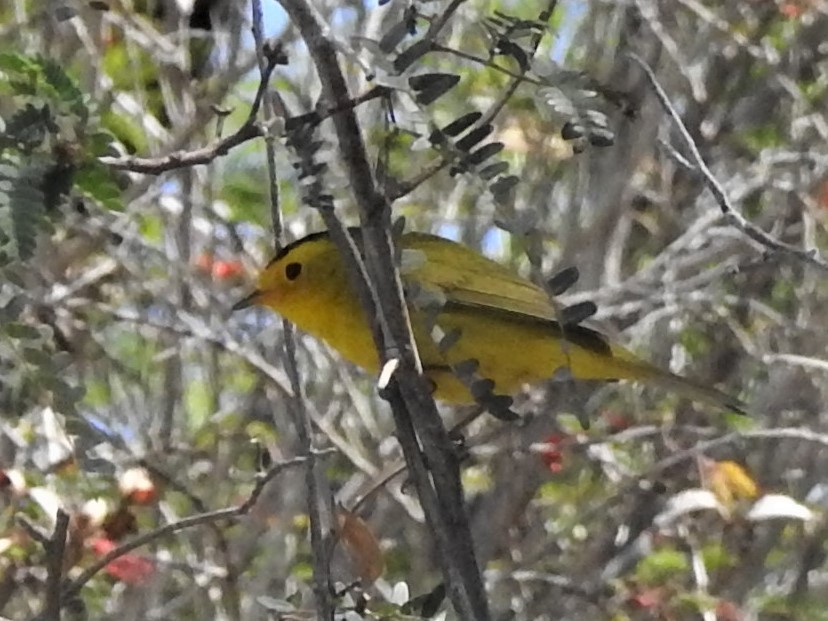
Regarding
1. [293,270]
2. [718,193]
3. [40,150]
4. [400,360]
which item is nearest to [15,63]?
[40,150]

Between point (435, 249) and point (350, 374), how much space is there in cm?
89

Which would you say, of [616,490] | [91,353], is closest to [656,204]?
[616,490]

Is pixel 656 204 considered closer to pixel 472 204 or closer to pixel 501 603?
pixel 472 204

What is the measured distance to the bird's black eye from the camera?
Result: 7.09ft

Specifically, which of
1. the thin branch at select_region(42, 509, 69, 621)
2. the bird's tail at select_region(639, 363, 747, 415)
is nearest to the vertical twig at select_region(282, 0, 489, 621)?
the thin branch at select_region(42, 509, 69, 621)

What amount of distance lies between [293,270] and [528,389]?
0.57 m

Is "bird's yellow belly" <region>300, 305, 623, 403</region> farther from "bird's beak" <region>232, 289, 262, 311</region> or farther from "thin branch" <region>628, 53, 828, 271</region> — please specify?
"thin branch" <region>628, 53, 828, 271</region>

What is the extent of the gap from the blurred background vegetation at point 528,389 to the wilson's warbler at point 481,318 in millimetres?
93

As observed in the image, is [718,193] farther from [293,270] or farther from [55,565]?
[293,270]

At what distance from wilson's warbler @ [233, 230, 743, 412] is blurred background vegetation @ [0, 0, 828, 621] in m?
0.09

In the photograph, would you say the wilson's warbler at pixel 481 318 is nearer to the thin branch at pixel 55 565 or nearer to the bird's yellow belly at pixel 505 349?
the bird's yellow belly at pixel 505 349

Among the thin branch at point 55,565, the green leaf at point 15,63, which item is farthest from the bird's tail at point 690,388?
the green leaf at point 15,63

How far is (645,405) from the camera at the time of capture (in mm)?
3086

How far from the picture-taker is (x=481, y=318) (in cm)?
217
